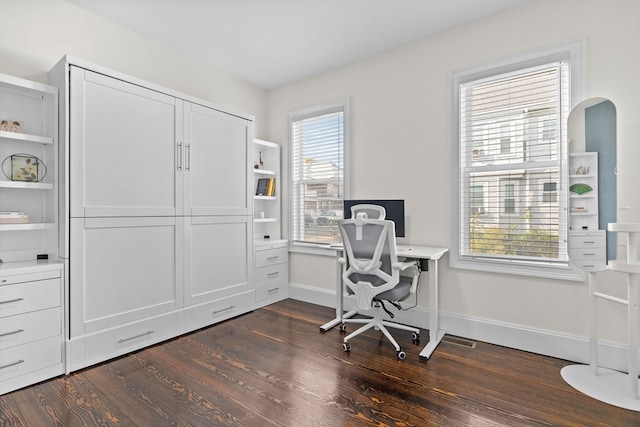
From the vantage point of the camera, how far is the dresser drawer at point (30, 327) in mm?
2008

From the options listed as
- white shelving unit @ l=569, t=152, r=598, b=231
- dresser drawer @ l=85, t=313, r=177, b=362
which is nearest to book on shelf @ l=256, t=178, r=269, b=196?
dresser drawer @ l=85, t=313, r=177, b=362

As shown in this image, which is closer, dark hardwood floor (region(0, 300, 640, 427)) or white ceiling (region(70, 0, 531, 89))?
dark hardwood floor (region(0, 300, 640, 427))

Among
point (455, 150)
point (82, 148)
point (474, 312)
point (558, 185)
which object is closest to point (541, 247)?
point (558, 185)

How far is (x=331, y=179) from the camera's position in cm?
390

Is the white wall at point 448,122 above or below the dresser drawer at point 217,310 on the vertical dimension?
above

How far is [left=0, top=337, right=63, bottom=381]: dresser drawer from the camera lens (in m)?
2.00

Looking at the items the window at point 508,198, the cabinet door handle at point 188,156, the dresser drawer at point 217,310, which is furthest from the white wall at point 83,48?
the window at point 508,198

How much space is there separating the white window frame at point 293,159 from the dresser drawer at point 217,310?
89 cm

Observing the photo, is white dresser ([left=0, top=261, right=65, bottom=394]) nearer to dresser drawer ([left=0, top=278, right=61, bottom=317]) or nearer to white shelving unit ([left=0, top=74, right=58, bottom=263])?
dresser drawer ([left=0, top=278, right=61, bottom=317])

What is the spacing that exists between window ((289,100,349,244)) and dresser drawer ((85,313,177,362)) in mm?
1827

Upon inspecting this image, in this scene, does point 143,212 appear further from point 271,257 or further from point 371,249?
point 371,249

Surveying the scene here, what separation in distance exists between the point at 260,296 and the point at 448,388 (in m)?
2.31

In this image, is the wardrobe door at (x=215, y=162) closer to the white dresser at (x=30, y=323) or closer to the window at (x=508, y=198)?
the white dresser at (x=30, y=323)

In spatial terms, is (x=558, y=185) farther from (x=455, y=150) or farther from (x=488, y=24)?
(x=488, y=24)
